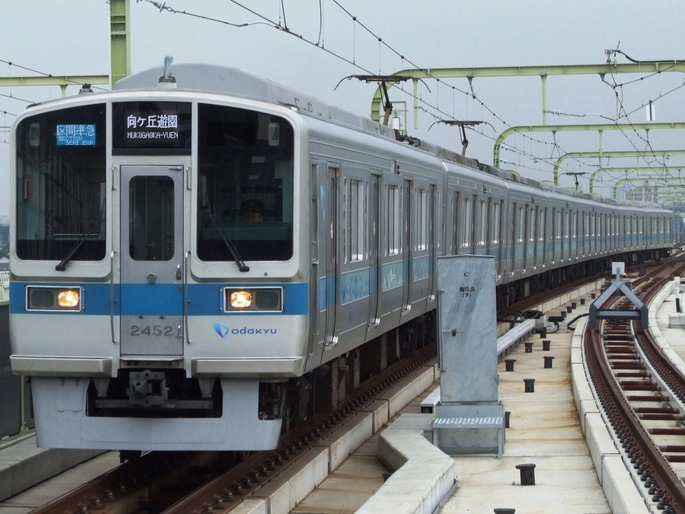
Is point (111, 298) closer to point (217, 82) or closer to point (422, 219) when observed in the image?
point (217, 82)

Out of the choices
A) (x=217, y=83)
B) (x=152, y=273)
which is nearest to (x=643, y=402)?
(x=217, y=83)

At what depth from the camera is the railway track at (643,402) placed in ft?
30.6

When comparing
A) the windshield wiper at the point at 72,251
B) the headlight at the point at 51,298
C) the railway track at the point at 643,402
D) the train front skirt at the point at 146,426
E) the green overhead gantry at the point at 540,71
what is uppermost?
the green overhead gantry at the point at 540,71

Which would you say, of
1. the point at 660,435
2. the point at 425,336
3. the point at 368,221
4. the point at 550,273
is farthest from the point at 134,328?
the point at 550,273

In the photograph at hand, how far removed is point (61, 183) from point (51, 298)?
76 centimetres

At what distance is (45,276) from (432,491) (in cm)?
287

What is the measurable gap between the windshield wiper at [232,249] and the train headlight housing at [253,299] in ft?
0.47

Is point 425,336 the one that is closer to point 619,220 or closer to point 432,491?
point 432,491

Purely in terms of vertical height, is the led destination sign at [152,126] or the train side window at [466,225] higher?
the led destination sign at [152,126]

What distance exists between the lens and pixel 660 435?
12945 millimetres

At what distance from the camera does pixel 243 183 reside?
8.95 meters

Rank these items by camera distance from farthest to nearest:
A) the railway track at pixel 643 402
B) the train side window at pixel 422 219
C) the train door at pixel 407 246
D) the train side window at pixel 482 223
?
the train side window at pixel 482 223, the train side window at pixel 422 219, the train door at pixel 407 246, the railway track at pixel 643 402

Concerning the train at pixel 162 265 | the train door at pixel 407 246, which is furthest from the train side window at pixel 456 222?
the train at pixel 162 265

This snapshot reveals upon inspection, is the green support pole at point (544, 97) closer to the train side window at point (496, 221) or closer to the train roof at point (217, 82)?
the train side window at point (496, 221)
